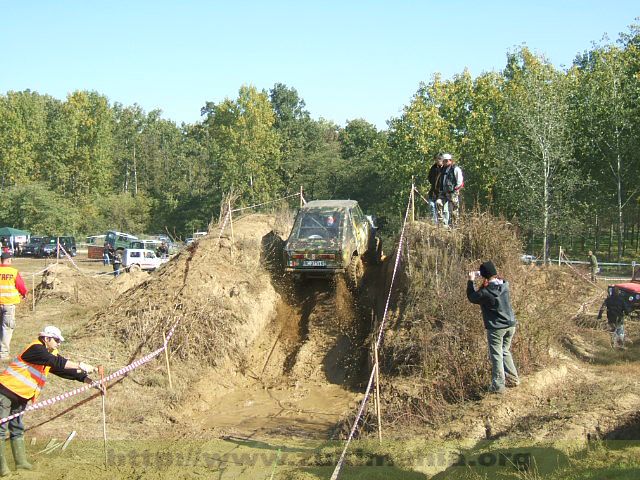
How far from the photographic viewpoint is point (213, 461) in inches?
339

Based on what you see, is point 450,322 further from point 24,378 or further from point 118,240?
point 118,240

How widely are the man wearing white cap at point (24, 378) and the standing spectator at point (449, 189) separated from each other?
29.1 ft

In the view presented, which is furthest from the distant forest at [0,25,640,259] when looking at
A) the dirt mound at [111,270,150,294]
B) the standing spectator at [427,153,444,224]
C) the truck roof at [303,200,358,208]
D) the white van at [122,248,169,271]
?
the dirt mound at [111,270,150,294]

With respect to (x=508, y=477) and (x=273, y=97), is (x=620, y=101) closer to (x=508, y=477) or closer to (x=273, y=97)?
(x=508, y=477)

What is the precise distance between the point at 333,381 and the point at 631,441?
575 cm

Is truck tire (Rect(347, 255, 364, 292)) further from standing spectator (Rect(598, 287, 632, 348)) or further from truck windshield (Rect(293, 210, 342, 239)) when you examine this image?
standing spectator (Rect(598, 287, 632, 348))

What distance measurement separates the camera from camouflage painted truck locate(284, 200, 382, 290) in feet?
47.7

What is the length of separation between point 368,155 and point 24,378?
4572 centimetres

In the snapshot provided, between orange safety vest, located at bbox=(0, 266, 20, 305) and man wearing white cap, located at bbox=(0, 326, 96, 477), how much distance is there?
493cm

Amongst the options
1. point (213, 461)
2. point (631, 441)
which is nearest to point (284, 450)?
point (213, 461)

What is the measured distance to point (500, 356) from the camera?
8758 millimetres

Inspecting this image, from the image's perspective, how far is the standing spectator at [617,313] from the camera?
13.2 metres

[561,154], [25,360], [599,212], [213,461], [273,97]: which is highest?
[273,97]

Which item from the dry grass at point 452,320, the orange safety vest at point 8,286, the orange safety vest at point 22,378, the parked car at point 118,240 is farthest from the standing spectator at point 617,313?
the parked car at point 118,240
